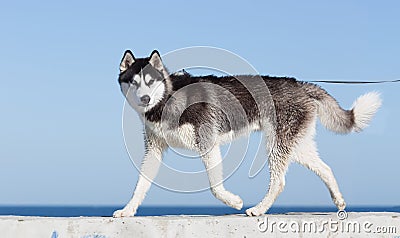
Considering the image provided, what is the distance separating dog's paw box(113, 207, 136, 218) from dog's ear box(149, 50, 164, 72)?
191cm

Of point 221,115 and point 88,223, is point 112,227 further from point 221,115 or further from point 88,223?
point 221,115

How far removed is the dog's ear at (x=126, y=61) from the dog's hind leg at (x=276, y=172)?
2.25 metres

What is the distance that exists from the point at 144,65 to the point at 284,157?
2240 millimetres

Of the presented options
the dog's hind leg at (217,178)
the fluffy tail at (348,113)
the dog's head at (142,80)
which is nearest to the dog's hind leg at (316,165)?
the fluffy tail at (348,113)

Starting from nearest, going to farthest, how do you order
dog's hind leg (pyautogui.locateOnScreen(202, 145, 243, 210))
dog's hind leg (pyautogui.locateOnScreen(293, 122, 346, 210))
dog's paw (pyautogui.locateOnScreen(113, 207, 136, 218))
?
dog's paw (pyautogui.locateOnScreen(113, 207, 136, 218))
dog's hind leg (pyautogui.locateOnScreen(202, 145, 243, 210))
dog's hind leg (pyautogui.locateOnScreen(293, 122, 346, 210))

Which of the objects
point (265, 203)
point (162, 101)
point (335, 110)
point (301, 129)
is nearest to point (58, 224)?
point (162, 101)

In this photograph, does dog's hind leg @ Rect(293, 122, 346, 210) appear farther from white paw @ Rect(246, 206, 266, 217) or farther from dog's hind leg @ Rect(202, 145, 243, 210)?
dog's hind leg @ Rect(202, 145, 243, 210)

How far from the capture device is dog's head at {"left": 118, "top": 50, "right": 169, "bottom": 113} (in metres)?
9.15

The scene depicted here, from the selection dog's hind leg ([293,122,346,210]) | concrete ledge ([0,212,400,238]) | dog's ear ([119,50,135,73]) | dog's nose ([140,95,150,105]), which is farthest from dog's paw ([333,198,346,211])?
dog's ear ([119,50,135,73])

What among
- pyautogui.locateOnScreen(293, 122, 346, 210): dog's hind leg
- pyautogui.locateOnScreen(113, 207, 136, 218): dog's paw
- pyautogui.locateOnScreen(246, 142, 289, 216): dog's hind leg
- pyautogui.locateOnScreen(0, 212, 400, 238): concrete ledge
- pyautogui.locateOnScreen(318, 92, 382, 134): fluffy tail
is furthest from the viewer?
pyautogui.locateOnScreen(318, 92, 382, 134): fluffy tail

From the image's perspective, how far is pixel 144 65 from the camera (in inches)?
367

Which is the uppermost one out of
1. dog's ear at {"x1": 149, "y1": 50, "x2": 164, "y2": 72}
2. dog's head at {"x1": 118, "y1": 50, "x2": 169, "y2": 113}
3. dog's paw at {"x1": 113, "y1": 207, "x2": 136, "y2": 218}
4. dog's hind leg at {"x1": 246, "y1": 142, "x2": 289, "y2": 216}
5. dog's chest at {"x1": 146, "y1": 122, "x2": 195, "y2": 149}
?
dog's ear at {"x1": 149, "y1": 50, "x2": 164, "y2": 72}

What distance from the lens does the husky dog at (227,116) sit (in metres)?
9.22

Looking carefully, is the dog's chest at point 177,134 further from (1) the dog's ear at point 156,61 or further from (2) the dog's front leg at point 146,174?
(1) the dog's ear at point 156,61
